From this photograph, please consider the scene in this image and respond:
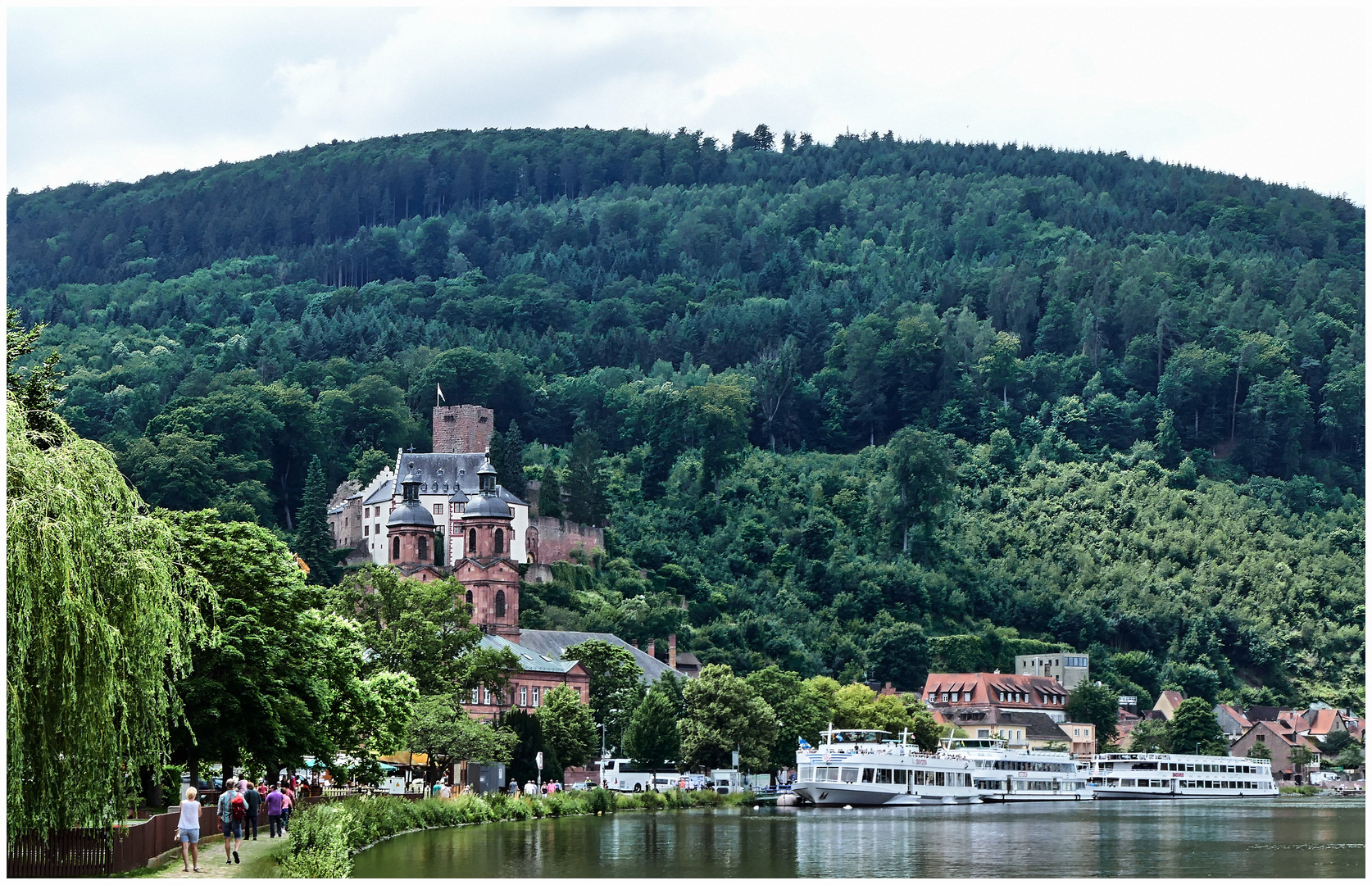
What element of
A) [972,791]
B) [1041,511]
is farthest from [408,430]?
[972,791]

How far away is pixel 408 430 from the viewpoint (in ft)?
565

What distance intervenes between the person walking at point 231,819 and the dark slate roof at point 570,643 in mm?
80630

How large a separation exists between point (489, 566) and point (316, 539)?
1353 cm

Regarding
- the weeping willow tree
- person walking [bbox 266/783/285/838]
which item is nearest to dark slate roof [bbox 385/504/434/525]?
person walking [bbox 266/783/285/838]

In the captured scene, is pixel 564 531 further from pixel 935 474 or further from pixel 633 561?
pixel 935 474

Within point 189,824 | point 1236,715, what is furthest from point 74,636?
point 1236,715

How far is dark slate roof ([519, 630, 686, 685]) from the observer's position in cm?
12269

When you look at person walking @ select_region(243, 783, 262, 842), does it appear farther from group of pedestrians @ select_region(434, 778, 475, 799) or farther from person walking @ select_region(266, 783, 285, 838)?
group of pedestrians @ select_region(434, 778, 475, 799)

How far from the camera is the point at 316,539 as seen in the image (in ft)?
448

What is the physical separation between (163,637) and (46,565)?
3.20m

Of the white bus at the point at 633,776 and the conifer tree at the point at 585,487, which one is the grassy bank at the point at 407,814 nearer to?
the white bus at the point at 633,776

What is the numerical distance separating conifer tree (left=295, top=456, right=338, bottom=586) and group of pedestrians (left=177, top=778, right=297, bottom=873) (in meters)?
83.9

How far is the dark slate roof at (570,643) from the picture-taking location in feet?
403

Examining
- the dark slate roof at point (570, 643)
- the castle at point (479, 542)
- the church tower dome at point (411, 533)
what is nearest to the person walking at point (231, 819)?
the castle at point (479, 542)
